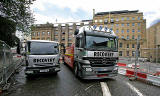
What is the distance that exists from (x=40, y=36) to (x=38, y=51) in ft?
161

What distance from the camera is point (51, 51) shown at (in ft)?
19.8

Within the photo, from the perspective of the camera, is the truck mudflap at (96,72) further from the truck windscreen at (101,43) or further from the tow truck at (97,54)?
the truck windscreen at (101,43)

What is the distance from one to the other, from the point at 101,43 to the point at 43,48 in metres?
3.70

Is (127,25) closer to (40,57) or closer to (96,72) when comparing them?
(96,72)

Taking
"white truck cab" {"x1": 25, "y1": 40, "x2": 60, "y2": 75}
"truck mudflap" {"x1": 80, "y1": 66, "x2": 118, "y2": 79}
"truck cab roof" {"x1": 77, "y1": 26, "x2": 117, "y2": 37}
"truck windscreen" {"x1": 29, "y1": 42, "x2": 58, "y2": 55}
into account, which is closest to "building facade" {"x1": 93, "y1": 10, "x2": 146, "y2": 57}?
"truck cab roof" {"x1": 77, "y1": 26, "x2": 117, "y2": 37}

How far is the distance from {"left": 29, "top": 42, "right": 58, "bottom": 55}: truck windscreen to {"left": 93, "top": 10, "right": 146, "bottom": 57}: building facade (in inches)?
1492

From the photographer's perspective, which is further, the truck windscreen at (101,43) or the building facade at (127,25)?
the building facade at (127,25)

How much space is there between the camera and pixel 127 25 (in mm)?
41219

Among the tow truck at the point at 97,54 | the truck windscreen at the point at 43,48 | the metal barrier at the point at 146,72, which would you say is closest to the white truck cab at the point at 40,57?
the truck windscreen at the point at 43,48

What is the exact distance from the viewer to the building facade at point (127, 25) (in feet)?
127

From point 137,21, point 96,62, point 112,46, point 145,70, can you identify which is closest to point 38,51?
point 96,62

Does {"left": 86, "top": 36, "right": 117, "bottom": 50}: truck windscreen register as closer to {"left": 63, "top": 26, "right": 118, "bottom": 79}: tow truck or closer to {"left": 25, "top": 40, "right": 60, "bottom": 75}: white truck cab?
{"left": 63, "top": 26, "right": 118, "bottom": 79}: tow truck

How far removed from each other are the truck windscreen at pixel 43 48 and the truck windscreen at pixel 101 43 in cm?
256

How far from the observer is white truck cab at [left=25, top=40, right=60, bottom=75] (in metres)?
5.33
